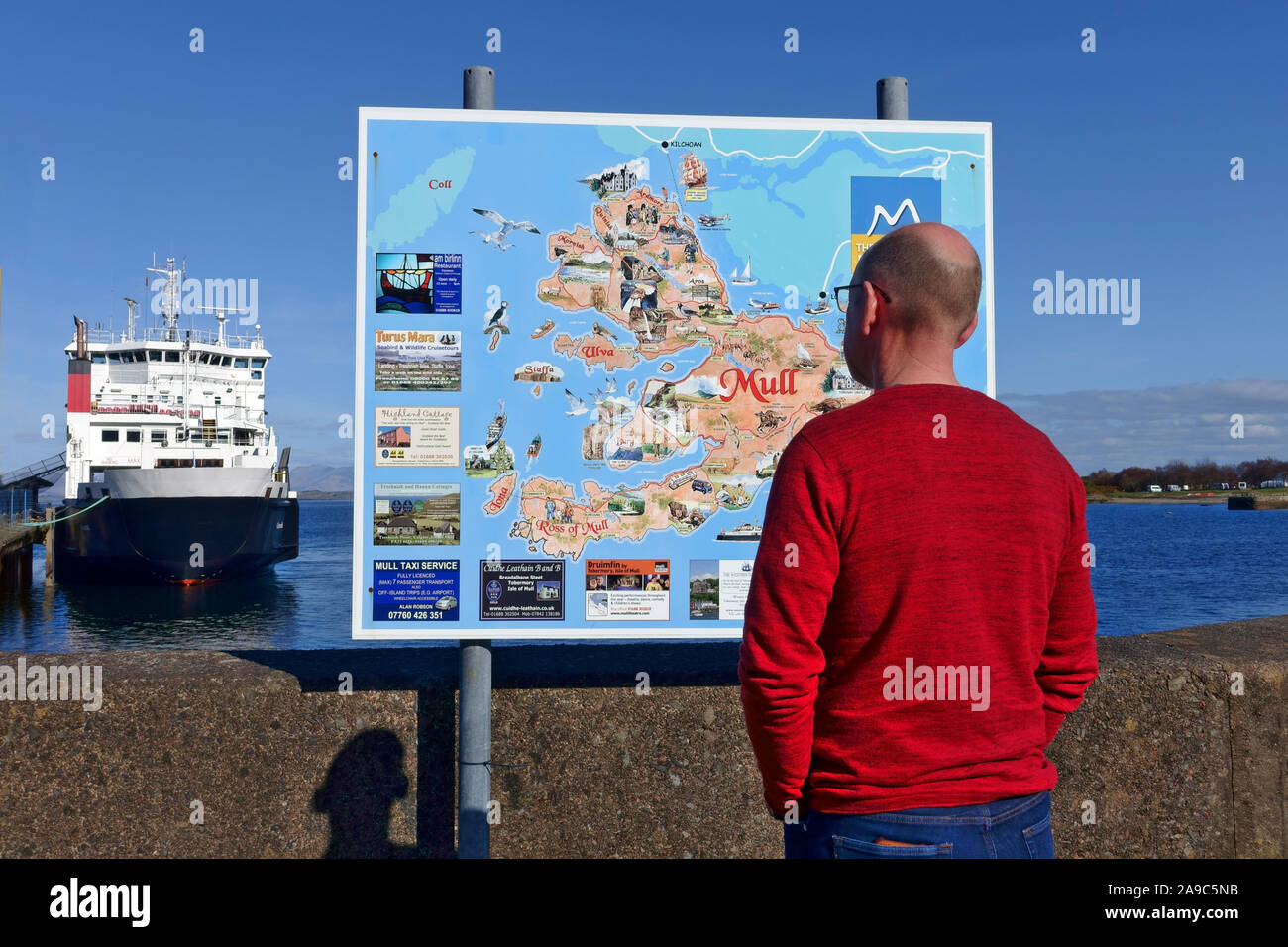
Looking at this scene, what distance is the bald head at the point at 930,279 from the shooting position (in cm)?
179

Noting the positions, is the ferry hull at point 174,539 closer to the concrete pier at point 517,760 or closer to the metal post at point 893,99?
the concrete pier at point 517,760

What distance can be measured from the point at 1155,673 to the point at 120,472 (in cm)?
4177

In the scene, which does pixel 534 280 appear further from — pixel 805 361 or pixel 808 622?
pixel 808 622

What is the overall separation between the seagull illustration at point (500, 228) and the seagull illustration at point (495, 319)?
0.22 m

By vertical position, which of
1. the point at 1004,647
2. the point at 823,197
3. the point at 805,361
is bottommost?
the point at 1004,647

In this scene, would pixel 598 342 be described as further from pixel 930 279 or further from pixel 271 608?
pixel 271 608

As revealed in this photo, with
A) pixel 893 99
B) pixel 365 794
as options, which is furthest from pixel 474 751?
pixel 893 99

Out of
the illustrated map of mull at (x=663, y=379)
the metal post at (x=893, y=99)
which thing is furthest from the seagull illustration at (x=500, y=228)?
the metal post at (x=893, y=99)

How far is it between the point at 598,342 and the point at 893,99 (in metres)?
1.50

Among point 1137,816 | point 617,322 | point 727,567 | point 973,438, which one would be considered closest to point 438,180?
point 617,322

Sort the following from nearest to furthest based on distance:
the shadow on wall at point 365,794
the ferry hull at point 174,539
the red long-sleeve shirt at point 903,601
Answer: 1. the red long-sleeve shirt at point 903,601
2. the shadow on wall at point 365,794
3. the ferry hull at point 174,539

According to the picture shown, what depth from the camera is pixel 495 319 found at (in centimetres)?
312

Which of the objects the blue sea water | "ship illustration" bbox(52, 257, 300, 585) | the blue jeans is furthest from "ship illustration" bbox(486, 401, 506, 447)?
"ship illustration" bbox(52, 257, 300, 585)

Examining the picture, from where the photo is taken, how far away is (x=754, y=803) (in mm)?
3457
